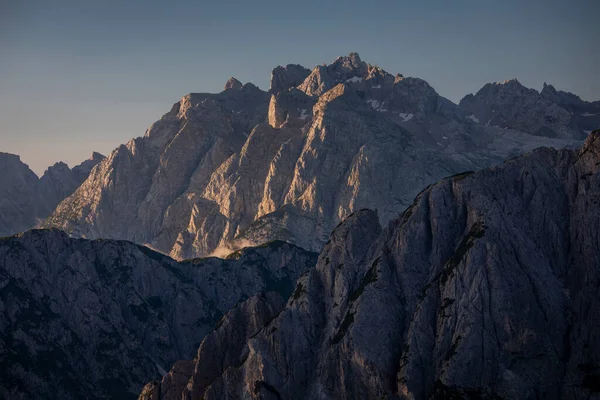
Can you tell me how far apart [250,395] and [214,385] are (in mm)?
13055

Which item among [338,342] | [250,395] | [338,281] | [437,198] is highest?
[437,198]

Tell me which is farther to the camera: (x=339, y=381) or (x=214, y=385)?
(x=214, y=385)

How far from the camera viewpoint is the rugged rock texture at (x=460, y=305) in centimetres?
14300

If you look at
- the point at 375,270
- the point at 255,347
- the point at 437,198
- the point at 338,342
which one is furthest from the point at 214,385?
the point at 437,198

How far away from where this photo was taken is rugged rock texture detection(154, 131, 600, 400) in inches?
5630

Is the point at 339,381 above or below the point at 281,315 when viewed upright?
below

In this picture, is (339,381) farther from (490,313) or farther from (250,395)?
(490,313)

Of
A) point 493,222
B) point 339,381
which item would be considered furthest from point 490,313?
point 339,381

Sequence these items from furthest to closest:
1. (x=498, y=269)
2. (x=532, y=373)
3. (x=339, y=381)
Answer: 1. (x=339, y=381)
2. (x=498, y=269)
3. (x=532, y=373)

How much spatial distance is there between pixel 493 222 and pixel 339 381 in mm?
41253

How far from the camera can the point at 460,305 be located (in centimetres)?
15075

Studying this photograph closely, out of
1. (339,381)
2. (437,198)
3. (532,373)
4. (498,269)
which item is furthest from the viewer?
(437,198)

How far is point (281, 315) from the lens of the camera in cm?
18288

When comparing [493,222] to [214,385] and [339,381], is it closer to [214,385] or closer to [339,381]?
[339,381]
